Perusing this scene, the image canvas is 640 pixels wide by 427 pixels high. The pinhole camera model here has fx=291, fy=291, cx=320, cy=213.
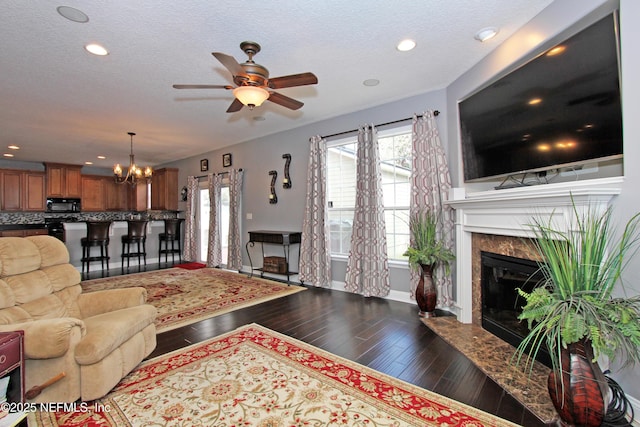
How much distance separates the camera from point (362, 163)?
433cm

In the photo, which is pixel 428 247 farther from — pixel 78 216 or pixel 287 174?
pixel 78 216

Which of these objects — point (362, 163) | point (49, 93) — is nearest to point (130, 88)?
point (49, 93)

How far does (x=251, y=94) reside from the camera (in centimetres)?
253

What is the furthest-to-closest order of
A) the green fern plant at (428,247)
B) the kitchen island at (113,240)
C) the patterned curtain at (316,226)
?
the kitchen island at (113,240), the patterned curtain at (316,226), the green fern plant at (428,247)

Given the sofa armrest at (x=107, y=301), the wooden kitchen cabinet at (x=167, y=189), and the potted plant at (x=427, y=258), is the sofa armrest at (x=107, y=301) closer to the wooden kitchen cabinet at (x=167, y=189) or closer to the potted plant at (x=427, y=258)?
the potted plant at (x=427, y=258)

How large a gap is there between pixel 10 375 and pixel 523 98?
12.4ft

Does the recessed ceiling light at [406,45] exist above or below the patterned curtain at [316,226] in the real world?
above

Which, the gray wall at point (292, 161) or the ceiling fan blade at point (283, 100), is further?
the gray wall at point (292, 161)

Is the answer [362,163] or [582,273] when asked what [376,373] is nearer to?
[582,273]

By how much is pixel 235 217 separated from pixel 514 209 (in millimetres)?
5205

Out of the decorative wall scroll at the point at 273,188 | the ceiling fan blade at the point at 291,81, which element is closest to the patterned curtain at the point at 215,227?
the decorative wall scroll at the point at 273,188

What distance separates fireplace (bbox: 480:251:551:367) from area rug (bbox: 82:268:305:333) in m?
2.70

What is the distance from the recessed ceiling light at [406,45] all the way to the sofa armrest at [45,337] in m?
3.44

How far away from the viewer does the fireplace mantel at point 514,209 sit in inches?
71.0
